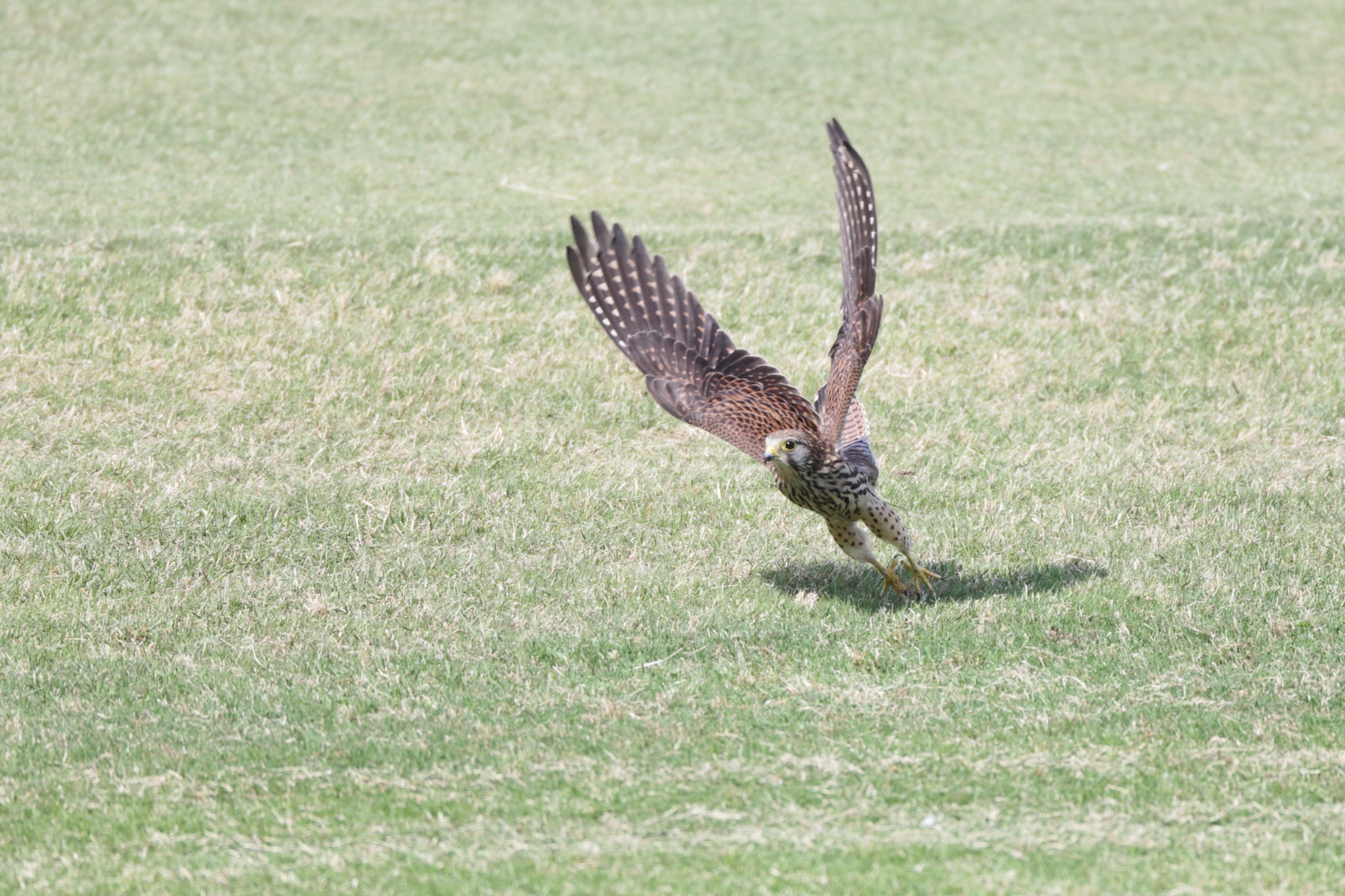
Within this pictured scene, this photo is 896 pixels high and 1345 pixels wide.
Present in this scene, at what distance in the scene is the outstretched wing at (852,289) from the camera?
7301 mm

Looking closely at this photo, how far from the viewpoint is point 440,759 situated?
19.0ft

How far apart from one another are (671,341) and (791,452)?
1206 millimetres

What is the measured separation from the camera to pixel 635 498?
29.4 ft

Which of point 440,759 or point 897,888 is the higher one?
point 897,888

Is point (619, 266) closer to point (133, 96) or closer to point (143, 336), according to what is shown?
point (143, 336)

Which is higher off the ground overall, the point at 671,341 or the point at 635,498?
the point at 671,341

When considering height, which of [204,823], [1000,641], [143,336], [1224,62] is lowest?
[143,336]

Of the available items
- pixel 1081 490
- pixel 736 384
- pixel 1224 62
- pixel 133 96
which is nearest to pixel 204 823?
pixel 736 384

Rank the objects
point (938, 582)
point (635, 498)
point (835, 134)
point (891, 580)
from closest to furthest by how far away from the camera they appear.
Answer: point (891, 580) < point (938, 582) < point (835, 134) < point (635, 498)

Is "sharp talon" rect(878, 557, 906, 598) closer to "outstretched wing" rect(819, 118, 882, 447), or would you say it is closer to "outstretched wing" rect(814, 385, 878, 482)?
"outstretched wing" rect(814, 385, 878, 482)

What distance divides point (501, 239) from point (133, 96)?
7.20 meters

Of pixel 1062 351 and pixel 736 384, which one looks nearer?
pixel 736 384

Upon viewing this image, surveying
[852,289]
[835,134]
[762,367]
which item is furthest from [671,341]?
[835,134]

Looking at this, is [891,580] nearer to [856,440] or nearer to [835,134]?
[856,440]
